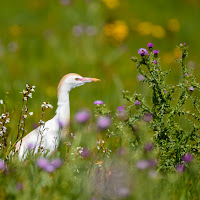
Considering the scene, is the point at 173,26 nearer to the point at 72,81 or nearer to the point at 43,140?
the point at 72,81

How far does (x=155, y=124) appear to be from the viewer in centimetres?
269

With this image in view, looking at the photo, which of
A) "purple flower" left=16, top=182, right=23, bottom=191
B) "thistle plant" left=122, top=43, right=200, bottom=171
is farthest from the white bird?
"purple flower" left=16, top=182, right=23, bottom=191

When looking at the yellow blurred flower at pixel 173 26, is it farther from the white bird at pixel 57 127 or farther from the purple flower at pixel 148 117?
the purple flower at pixel 148 117

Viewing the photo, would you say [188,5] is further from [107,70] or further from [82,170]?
[82,170]

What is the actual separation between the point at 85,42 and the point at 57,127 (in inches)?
229

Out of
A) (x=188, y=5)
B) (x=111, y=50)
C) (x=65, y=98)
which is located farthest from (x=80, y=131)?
(x=188, y=5)

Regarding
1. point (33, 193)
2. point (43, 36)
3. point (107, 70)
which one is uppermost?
point (43, 36)

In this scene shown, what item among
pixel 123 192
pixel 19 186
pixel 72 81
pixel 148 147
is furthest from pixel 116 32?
pixel 123 192

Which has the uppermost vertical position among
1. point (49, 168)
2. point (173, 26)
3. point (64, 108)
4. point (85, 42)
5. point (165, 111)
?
point (173, 26)

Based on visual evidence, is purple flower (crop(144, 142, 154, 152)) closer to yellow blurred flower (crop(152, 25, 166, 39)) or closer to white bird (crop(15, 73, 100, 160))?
white bird (crop(15, 73, 100, 160))

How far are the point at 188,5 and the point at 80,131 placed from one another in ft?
35.5

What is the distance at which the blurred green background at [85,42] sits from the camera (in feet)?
18.4

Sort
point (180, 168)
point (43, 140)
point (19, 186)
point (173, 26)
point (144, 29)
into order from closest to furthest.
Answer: point (19, 186) < point (180, 168) < point (43, 140) < point (144, 29) < point (173, 26)

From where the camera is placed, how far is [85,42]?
8.62 m
